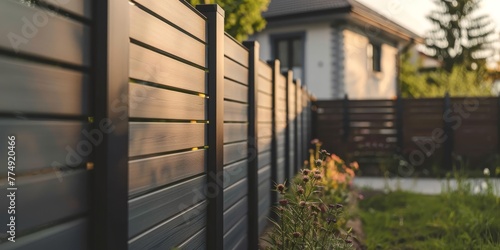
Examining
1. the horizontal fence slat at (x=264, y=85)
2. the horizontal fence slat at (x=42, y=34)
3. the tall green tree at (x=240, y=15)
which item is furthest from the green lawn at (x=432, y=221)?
the horizontal fence slat at (x=42, y=34)

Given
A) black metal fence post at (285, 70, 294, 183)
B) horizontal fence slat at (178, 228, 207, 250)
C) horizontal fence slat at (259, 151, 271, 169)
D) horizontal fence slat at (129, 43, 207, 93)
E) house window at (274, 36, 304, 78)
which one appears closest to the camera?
horizontal fence slat at (129, 43, 207, 93)

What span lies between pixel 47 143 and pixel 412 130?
10097 millimetres

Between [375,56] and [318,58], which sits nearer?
[318,58]

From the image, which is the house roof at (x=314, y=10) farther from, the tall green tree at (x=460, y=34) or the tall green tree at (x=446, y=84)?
the tall green tree at (x=460, y=34)

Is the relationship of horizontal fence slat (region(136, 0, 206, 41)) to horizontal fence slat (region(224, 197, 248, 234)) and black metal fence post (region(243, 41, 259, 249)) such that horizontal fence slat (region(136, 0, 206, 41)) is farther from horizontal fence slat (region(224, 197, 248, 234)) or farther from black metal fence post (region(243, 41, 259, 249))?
black metal fence post (region(243, 41, 259, 249))

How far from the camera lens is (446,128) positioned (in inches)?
389

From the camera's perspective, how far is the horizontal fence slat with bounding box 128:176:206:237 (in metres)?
1.51

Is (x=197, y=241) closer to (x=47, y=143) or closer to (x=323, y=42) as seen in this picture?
(x=47, y=143)

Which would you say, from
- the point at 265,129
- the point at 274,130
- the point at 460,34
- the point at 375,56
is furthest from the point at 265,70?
the point at 460,34

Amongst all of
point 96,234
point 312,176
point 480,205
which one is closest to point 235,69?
point 312,176

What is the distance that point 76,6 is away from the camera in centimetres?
116

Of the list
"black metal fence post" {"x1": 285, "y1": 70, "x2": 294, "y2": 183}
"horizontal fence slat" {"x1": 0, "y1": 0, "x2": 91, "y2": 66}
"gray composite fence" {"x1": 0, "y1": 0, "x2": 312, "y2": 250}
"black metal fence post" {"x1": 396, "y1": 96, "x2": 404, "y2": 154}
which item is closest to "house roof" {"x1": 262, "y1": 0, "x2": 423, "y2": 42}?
"black metal fence post" {"x1": 396, "y1": 96, "x2": 404, "y2": 154}

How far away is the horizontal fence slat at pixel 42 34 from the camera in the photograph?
3.13 ft

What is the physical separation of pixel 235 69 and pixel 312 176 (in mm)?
960
